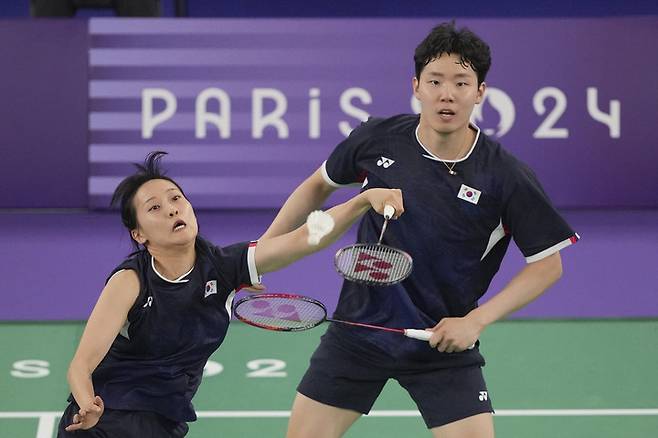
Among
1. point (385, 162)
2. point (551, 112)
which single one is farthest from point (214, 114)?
point (385, 162)

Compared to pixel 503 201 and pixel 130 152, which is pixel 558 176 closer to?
pixel 130 152

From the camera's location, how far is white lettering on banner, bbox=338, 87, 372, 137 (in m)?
9.85

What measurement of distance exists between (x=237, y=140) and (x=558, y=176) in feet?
8.31

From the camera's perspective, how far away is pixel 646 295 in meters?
7.86

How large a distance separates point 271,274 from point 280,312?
12.9 ft

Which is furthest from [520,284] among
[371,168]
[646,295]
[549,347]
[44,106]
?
[44,106]

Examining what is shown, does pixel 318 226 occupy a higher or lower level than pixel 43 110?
higher

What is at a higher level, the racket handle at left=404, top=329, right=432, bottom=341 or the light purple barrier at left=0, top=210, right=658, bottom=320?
the racket handle at left=404, top=329, right=432, bottom=341

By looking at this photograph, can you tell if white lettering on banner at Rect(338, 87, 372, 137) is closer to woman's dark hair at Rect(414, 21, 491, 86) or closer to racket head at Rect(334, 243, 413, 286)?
woman's dark hair at Rect(414, 21, 491, 86)

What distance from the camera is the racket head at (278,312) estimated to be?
14.2 ft

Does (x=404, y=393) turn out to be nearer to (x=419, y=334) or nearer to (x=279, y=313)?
(x=279, y=313)

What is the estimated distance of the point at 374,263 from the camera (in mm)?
4066

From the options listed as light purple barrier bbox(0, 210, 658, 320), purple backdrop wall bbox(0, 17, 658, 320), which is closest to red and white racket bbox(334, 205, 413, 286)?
light purple barrier bbox(0, 210, 658, 320)

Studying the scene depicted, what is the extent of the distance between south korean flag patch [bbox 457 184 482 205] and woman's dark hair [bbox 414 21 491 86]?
0.37 metres
